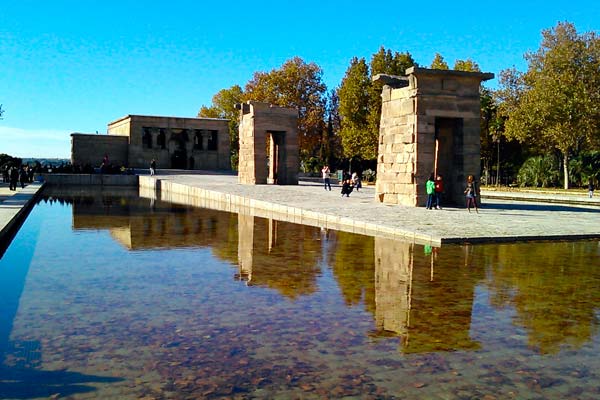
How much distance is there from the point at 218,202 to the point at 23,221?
951 cm

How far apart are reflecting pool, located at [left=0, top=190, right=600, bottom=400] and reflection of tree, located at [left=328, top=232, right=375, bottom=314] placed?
0.05 meters

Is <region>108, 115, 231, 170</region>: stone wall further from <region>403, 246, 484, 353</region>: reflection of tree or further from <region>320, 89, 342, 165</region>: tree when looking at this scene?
<region>403, 246, 484, 353</region>: reflection of tree

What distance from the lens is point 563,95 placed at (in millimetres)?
39094

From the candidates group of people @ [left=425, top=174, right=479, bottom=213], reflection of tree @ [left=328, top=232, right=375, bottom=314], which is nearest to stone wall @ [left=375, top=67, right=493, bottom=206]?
group of people @ [left=425, top=174, right=479, bottom=213]

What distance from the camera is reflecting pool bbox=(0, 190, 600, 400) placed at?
4426 mm

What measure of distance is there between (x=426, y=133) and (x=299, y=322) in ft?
48.3

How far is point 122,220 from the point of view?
55.3ft

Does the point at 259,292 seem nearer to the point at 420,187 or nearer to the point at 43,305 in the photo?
the point at 43,305

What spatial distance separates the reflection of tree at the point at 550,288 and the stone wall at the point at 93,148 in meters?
44.1

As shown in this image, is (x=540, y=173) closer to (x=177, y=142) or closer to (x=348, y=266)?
(x=177, y=142)

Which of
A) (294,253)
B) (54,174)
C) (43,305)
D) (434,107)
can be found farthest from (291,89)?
(43,305)

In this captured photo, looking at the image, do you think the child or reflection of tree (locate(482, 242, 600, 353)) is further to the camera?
the child

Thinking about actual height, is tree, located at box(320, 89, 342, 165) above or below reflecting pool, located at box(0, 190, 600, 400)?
above

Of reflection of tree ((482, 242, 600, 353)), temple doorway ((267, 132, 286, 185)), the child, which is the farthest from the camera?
temple doorway ((267, 132, 286, 185))
